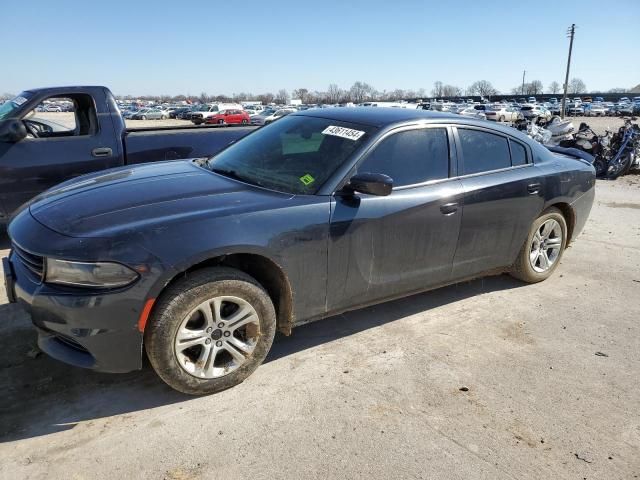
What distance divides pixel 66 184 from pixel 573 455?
12.2 ft

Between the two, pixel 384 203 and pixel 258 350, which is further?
pixel 384 203

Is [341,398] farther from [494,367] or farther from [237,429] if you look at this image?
[494,367]

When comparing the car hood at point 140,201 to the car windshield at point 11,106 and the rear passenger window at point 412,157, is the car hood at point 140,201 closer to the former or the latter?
the rear passenger window at point 412,157

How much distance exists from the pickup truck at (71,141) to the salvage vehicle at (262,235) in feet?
6.85

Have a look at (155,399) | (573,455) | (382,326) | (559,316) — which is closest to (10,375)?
(155,399)

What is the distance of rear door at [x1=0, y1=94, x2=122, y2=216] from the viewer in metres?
5.33

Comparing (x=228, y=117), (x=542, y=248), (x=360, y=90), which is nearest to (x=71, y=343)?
(x=542, y=248)

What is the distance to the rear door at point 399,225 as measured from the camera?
127 inches

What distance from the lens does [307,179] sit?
3293 mm

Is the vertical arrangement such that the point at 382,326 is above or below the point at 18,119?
below

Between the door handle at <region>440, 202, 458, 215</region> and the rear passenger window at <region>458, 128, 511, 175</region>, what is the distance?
353 mm

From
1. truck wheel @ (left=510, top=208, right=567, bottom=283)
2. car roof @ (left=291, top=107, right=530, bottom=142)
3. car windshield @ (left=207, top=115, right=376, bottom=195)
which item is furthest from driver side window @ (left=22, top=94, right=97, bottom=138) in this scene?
truck wheel @ (left=510, top=208, right=567, bottom=283)

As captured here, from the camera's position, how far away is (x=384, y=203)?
3.36m

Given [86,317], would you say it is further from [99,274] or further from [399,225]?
[399,225]
